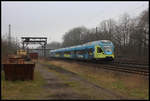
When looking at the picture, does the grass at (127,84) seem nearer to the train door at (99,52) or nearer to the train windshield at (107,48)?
the train door at (99,52)

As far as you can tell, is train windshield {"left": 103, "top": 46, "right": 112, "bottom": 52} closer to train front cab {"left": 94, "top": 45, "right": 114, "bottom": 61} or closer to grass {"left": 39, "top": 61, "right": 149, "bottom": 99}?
train front cab {"left": 94, "top": 45, "right": 114, "bottom": 61}

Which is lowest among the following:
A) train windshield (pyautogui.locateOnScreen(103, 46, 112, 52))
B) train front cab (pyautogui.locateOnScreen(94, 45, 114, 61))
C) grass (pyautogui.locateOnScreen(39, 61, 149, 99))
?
grass (pyautogui.locateOnScreen(39, 61, 149, 99))

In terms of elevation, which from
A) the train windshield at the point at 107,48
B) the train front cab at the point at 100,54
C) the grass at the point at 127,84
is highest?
the train windshield at the point at 107,48

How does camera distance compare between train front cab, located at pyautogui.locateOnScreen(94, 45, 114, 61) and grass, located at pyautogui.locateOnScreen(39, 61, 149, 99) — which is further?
train front cab, located at pyautogui.locateOnScreen(94, 45, 114, 61)

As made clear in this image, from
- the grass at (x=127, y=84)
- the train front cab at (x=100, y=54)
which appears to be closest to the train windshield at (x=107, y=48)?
the train front cab at (x=100, y=54)

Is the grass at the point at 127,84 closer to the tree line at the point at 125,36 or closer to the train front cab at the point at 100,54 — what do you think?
the tree line at the point at 125,36

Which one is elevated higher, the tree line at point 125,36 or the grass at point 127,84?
the tree line at point 125,36

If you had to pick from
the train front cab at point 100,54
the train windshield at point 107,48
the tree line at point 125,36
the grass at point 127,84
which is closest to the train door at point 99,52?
the train front cab at point 100,54

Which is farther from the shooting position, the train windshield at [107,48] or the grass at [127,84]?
the train windshield at [107,48]

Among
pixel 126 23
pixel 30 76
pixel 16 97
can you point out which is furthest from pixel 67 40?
pixel 16 97

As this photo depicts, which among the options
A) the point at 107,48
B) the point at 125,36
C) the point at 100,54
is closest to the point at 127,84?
the point at 100,54

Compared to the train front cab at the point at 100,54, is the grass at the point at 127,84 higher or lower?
lower

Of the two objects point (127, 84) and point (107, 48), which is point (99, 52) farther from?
point (127, 84)

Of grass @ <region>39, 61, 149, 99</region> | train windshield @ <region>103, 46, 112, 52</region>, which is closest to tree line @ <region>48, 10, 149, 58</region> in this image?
train windshield @ <region>103, 46, 112, 52</region>
